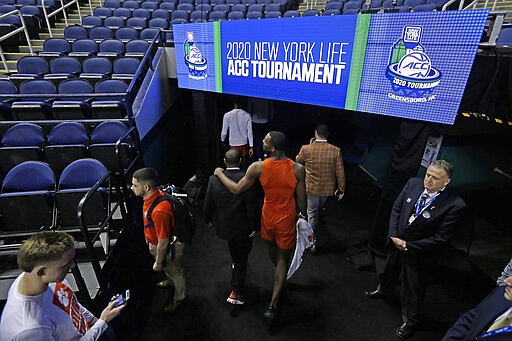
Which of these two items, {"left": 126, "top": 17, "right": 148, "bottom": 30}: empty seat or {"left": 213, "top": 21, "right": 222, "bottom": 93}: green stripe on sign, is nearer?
{"left": 213, "top": 21, "right": 222, "bottom": 93}: green stripe on sign

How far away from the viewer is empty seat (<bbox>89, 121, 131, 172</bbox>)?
3.64m

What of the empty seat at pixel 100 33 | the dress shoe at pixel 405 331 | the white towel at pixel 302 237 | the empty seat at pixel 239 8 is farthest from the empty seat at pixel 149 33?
the dress shoe at pixel 405 331

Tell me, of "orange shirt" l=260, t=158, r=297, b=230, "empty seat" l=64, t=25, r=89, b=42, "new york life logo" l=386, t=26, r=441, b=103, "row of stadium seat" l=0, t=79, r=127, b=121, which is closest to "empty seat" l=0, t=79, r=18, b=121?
"row of stadium seat" l=0, t=79, r=127, b=121

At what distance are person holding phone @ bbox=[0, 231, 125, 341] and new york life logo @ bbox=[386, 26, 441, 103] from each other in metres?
2.85

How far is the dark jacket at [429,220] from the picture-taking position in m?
2.21

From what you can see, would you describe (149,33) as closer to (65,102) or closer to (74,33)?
(74,33)

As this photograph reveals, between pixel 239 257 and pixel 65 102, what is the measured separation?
382cm

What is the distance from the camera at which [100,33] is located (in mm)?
7410

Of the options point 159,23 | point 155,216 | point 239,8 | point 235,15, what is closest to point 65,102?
point 155,216

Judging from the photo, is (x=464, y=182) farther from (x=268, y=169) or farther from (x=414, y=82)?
(x=268, y=169)

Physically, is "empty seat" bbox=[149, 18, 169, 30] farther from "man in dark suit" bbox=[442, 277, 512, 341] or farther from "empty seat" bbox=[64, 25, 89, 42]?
"man in dark suit" bbox=[442, 277, 512, 341]

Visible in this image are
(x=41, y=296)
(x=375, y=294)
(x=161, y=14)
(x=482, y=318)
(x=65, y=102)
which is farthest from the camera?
(x=161, y=14)

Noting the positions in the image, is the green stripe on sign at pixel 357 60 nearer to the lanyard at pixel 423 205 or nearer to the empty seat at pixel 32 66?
the lanyard at pixel 423 205

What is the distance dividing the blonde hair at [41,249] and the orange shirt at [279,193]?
150 centimetres
